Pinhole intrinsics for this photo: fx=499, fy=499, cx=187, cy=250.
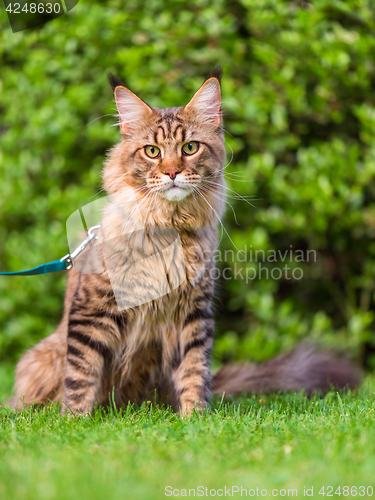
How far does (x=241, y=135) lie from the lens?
423cm

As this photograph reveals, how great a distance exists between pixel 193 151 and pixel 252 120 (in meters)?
1.73

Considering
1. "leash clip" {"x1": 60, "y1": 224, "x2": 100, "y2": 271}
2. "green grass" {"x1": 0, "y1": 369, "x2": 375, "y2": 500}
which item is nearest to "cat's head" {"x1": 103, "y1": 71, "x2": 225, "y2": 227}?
"leash clip" {"x1": 60, "y1": 224, "x2": 100, "y2": 271}

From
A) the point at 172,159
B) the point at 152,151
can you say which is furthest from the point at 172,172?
the point at 152,151

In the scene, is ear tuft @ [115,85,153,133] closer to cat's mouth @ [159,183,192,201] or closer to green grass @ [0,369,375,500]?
cat's mouth @ [159,183,192,201]

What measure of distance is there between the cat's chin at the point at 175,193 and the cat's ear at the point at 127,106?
0.43 m

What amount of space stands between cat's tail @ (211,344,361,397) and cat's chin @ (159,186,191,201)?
49.7 inches

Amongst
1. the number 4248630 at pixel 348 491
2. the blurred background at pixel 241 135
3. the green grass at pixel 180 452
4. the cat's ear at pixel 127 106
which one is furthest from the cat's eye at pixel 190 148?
the number 4248630 at pixel 348 491

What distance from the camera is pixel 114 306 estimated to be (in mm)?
2332

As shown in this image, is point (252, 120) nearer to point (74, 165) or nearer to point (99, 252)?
point (74, 165)

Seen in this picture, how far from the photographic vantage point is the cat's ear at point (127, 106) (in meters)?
2.41

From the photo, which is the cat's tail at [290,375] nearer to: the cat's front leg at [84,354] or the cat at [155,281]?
the cat at [155,281]

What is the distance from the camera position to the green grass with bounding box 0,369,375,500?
4.54ft

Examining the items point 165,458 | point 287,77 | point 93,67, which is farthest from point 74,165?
point 165,458

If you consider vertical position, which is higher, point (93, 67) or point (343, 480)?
point (93, 67)
